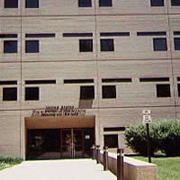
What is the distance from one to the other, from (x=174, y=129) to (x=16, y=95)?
13.8 m

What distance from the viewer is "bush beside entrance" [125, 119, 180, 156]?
24.6m

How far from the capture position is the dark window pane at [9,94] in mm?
30594

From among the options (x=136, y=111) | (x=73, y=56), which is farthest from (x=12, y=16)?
(x=136, y=111)

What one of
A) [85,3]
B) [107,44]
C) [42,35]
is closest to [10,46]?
[42,35]

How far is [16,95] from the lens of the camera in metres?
30.7

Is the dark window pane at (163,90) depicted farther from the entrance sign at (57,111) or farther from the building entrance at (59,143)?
the entrance sign at (57,111)

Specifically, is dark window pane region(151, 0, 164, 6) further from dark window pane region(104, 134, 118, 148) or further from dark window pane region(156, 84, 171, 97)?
dark window pane region(104, 134, 118, 148)

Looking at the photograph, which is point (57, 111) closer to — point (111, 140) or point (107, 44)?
point (111, 140)

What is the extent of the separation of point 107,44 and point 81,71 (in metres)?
3.47

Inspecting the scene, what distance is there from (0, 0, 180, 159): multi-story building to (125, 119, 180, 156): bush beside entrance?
5.19 metres

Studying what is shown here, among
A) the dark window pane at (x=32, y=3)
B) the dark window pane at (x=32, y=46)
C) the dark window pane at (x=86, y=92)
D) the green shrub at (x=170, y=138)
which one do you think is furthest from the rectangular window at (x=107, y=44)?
the green shrub at (x=170, y=138)

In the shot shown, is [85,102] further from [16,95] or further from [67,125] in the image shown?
[16,95]

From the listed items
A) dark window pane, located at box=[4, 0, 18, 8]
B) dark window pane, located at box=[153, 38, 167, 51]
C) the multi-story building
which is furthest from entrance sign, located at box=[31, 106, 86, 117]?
dark window pane, located at box=[4, 0, 18, 8]

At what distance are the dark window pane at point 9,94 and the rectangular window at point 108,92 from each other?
767 centimetres
